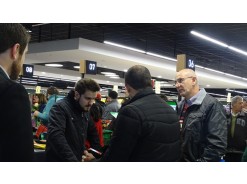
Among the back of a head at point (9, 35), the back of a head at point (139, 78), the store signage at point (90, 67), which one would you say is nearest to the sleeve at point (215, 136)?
the back of a head at point (139, 78)

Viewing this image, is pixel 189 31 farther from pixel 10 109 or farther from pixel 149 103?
pixel 10 109

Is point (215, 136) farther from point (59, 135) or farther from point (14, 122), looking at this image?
point (14, 122)

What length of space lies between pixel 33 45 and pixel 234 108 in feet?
26.4

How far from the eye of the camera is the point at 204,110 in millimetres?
2660

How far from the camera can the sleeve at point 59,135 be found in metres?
2.18

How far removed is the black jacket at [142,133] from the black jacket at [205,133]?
0.69 meters

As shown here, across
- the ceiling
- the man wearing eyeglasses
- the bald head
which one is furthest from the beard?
the ceiling

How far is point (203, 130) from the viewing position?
105 inches

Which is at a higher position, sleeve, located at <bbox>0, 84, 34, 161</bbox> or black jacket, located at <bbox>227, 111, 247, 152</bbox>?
sleeve, located at <bbox>0, 84, 34, 161</bbox>

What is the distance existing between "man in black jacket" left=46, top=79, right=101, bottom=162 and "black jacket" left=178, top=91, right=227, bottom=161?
76 centimetres

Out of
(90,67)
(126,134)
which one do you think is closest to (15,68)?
(126,134)

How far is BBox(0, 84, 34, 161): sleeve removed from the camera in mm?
1186

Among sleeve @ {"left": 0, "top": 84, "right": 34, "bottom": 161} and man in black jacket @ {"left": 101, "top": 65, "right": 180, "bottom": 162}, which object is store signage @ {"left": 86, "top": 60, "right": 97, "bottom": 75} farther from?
sleeve @ {"left": 0, "top": 84, "right": 34, "bottom": 161}

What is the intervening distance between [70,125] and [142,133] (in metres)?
0.68
